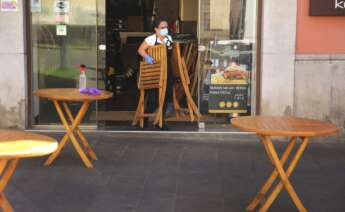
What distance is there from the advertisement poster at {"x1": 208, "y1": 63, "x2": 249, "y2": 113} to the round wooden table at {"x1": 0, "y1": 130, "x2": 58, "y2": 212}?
4.52 m

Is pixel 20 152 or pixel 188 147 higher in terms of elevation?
pixel 20 152

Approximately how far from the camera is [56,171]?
241 inches

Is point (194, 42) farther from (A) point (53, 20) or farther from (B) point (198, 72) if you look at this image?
(A) point (53, 20)

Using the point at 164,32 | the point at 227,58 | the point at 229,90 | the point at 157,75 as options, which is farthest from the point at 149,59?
the point at 229,90

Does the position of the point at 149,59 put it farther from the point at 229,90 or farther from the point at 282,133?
the point at 282,133

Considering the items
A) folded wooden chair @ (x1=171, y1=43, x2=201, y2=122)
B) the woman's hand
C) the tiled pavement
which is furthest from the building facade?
the woman's hand

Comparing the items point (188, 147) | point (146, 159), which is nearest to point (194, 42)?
point (188, 147)

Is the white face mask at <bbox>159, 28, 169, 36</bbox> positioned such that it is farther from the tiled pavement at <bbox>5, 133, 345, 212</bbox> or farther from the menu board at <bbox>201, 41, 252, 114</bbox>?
the tiled pavement at <bbox>5, 133, 345, 212</bbox>

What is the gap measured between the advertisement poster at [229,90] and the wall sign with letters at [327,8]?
1274 millimetres

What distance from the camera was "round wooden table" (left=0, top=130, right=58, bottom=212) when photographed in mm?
3434

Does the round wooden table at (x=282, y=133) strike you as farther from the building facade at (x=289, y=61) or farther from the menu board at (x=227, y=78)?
the menu board at (x=227, y=78)

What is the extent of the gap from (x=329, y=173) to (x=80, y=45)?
3.96 metres

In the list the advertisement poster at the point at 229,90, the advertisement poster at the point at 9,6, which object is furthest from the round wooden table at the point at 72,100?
the advertisement poster at the point at 229,90

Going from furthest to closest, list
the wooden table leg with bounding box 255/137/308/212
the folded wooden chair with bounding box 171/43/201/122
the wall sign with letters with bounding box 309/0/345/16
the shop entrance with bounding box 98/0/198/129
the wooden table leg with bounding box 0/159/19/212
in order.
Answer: the shop entrance with bounding box 98/0/198/129, the folded wooden chair with bounding box 171/43/201/122, the wall sign with letters with bounding box 309/0/345/16, the wooden table leg with bounding box 255/137/308/212, the wooden table leg with bounding box 0/159/19/212
